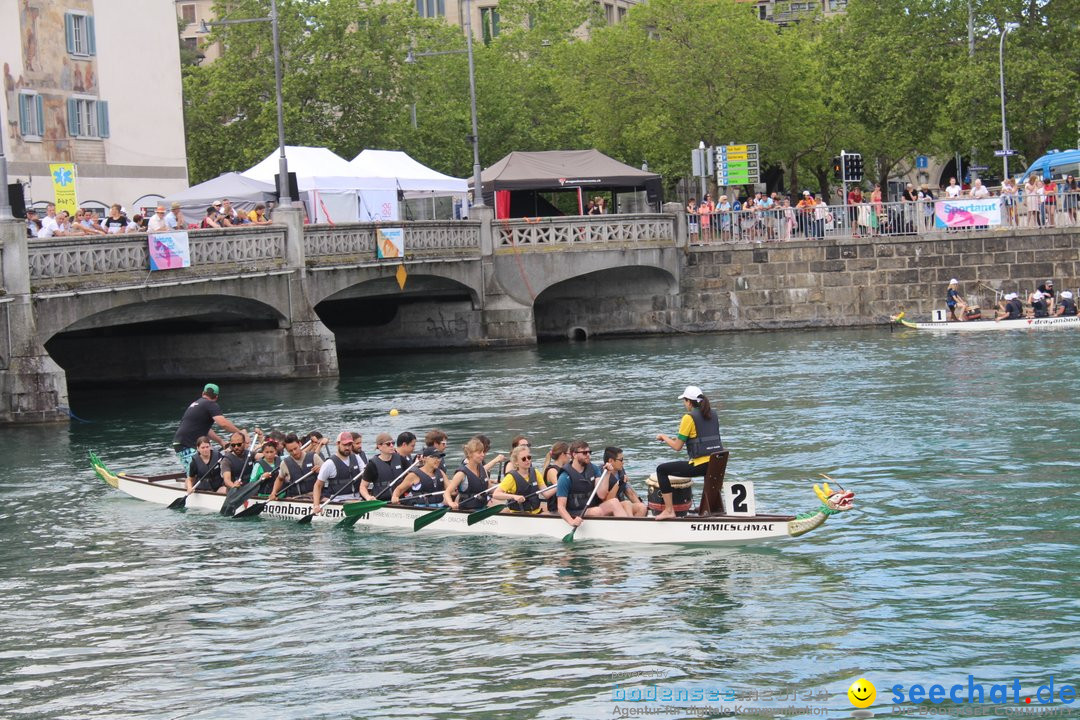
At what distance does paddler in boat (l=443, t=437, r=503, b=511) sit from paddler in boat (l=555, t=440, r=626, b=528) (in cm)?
132

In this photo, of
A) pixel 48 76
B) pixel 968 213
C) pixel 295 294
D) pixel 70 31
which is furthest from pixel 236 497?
pixel 70 31

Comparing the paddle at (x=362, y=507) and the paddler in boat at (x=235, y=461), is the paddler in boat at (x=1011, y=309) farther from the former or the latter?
the paddle at (x=362, y=507)

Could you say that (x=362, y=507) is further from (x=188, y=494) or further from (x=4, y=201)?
(x=4, y=201)

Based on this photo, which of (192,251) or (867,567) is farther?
(192,251)

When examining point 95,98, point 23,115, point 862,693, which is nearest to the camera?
point 862,693

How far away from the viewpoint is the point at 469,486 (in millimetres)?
19797

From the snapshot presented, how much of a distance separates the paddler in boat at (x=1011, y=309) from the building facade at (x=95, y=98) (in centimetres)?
2734

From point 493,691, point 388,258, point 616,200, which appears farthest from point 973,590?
point 616,200

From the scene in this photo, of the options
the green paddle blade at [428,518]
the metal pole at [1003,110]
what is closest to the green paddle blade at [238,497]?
the green paddle blade at [428,518]

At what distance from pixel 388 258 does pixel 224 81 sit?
23349 mm

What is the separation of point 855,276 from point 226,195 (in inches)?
740

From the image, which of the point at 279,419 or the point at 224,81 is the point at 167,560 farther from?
the point at 224,81

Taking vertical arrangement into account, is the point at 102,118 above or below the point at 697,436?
above

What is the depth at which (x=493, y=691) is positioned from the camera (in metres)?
13.1
